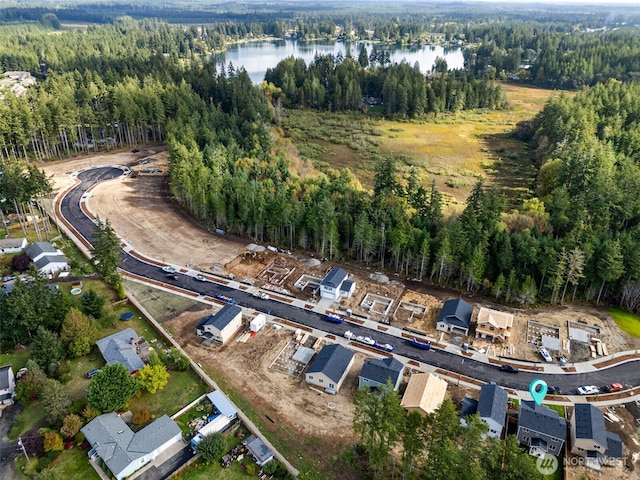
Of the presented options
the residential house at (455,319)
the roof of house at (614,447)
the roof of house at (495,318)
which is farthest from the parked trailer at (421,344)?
the roof of house at (614,447)

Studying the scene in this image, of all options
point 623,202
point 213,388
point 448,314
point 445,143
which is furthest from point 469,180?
point 213,388

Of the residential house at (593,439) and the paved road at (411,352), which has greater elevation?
the residential house at (593,439)

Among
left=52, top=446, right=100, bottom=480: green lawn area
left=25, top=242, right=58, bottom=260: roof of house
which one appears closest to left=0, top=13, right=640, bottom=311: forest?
left=25, top=242, right=58, bottom=260: roof of house

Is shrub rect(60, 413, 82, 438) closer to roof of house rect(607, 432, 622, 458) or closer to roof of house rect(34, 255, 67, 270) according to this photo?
roof of house rect(34, 255, 67, 270)

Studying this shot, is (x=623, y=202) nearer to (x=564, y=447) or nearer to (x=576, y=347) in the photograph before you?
(x=576, y=347)

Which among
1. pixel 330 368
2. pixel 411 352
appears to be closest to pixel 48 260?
pixel 330 368

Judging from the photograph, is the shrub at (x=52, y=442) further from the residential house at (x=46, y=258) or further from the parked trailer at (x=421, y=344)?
the parked trailer at (x=421, y=344)

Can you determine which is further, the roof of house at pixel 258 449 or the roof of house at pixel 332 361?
the roof of house at pixel 332 361

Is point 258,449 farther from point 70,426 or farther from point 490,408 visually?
point 490,408
